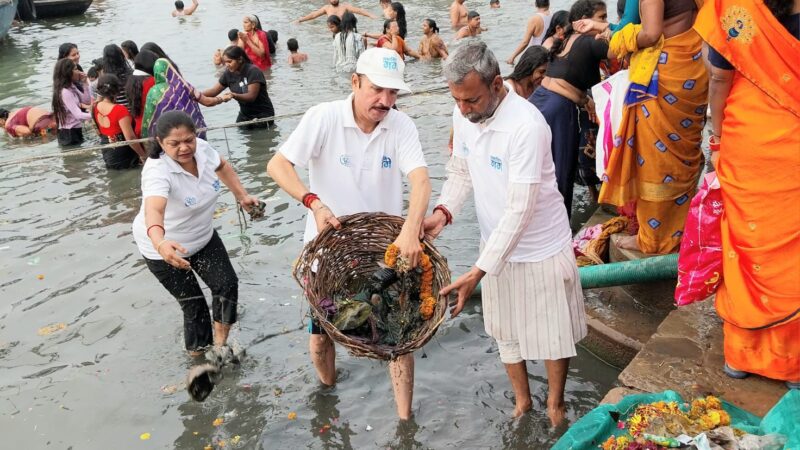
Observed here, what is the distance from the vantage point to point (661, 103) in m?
4.39

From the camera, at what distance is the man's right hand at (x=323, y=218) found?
371 centimetres

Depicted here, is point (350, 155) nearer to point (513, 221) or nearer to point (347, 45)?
point (513, 221)

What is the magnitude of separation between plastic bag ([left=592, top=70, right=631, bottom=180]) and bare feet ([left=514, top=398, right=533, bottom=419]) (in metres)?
1.51

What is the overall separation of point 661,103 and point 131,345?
412cm

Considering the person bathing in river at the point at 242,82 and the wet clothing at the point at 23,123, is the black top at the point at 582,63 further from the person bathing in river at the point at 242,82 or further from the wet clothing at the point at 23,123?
the wet clothing at the point at 23,123

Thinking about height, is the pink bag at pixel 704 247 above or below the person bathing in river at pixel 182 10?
above

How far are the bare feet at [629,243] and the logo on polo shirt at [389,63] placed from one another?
88.1 inches

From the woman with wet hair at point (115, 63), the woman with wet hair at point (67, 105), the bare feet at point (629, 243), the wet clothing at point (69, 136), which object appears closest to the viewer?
the bare feet at point (629, 243)

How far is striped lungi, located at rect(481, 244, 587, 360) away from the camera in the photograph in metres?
3.70

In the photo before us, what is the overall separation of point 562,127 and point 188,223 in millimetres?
2599

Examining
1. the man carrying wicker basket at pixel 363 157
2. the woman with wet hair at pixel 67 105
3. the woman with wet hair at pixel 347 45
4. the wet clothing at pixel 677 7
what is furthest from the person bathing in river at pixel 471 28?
the man carrying wicker basket at pixel 363 157

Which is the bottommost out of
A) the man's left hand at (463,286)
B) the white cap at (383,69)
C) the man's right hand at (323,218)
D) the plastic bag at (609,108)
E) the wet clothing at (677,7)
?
the man's left hand at (463,286)

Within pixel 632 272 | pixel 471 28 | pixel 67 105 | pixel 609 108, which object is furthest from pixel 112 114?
pixel 471 28

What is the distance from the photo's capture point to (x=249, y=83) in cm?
1004
